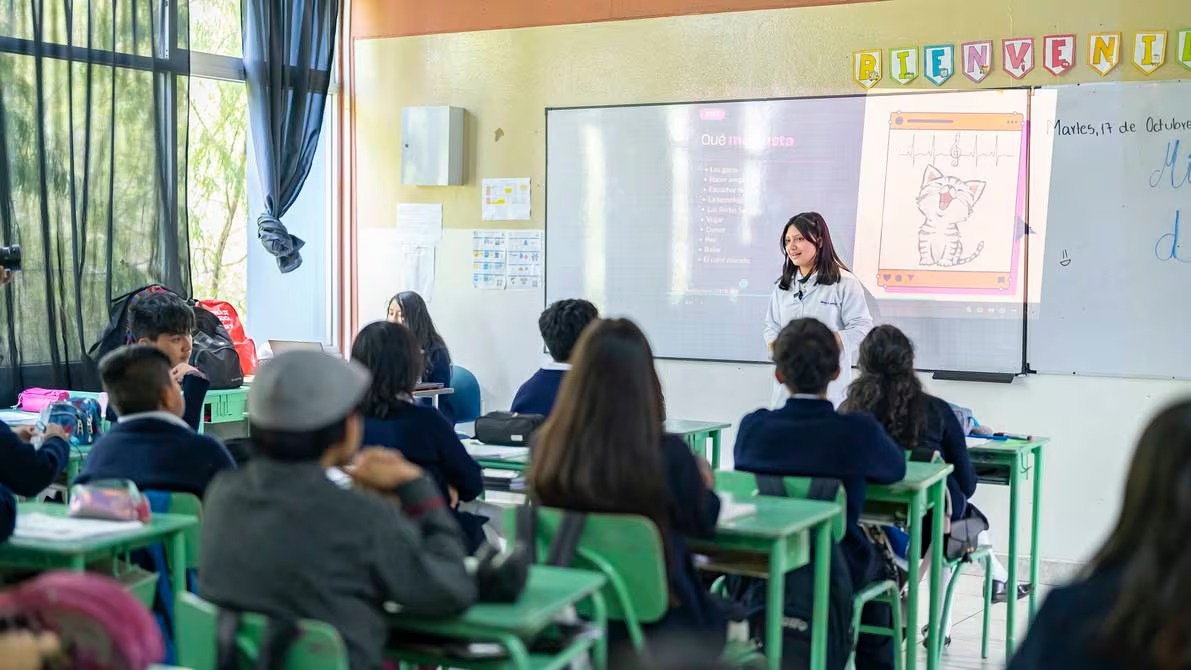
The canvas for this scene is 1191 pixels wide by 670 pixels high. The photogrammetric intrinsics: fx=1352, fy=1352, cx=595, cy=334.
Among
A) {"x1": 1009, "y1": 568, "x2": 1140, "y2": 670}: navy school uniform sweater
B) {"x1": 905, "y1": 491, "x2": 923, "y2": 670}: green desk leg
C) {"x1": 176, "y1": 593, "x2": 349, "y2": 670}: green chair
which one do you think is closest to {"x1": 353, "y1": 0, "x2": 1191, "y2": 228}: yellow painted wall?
{"x1": 905, "y1": 491, "x2": 923, "y2": 670}: green desk leg

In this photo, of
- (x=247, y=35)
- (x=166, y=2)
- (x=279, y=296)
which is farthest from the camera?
(x=279, y=296)

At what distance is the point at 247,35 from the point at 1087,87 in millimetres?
4005

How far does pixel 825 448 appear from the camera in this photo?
11.4ft

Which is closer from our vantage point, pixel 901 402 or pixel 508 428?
pixel 901 402

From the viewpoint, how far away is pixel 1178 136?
5293 mm

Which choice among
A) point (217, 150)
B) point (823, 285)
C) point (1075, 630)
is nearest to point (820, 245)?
point (823, 285)

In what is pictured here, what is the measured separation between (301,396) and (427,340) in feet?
12.6

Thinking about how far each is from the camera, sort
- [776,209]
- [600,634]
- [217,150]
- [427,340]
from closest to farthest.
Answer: [600,634] < [427,340] < [776,209] < [217,150]

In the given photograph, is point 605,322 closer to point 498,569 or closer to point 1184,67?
point 498,569

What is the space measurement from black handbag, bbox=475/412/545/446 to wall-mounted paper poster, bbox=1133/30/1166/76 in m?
2.84

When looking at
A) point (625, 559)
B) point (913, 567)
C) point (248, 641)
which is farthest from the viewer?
point (913, 567)

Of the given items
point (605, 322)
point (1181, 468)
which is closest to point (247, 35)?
point (605, 322)

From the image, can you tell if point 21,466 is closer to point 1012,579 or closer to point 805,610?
point 805,610

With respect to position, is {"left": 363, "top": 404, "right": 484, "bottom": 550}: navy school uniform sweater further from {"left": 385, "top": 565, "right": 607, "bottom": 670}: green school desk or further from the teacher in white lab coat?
the teacher in white lab coat
